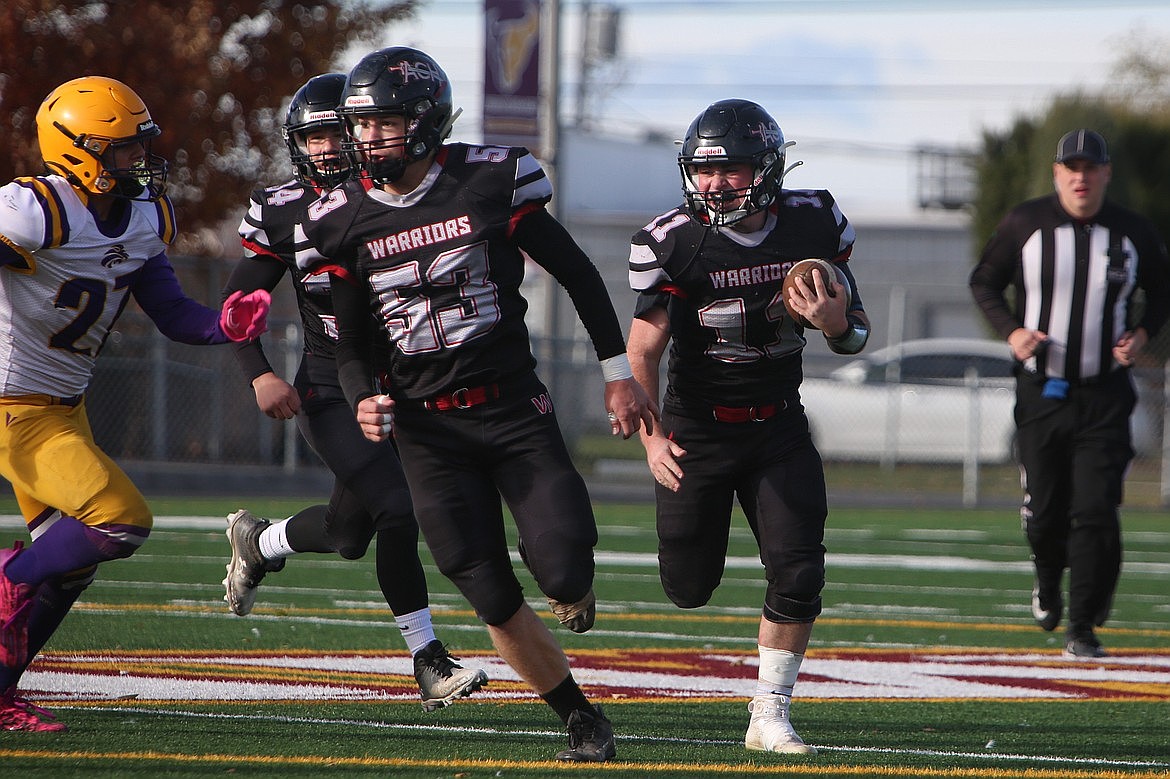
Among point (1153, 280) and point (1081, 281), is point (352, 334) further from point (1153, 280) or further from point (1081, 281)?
point (1153, 280)

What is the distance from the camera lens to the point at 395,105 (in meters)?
4.30

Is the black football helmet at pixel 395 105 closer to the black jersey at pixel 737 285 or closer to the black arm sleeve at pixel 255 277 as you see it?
the black jersey at pixel 737 285

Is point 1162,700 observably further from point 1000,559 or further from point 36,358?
point 1000,559

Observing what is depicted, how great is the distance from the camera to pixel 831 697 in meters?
5.55

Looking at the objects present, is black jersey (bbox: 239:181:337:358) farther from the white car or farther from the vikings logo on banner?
the vikings logo on banner

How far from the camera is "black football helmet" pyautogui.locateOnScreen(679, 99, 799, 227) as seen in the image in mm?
4711

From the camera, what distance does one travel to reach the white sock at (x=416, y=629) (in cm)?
501

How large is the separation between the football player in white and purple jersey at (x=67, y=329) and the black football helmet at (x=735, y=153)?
4.47 feet

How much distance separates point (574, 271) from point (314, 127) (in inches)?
57.4

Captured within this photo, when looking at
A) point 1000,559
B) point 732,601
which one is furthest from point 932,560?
point 732,601

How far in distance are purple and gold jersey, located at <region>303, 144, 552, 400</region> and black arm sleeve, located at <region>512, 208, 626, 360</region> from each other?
0.05 m

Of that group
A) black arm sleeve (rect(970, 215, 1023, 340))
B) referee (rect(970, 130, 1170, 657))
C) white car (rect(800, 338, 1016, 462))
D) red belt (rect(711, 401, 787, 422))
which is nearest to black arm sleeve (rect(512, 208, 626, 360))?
red belt (rect(711, 401, 787, 422))

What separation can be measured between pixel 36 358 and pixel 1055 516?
4443mm

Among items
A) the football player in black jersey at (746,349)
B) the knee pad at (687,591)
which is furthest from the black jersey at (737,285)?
the knee pad at (687,591)
